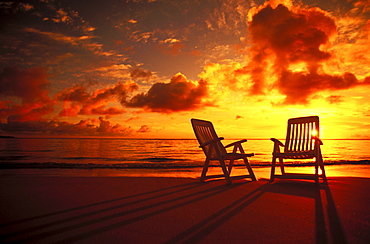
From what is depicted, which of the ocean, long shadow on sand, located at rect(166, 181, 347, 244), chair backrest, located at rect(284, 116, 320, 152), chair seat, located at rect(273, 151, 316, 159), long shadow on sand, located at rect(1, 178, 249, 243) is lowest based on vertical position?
the ocean

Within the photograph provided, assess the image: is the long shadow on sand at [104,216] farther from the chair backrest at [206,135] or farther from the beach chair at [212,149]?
the chair backrest at [206,135]

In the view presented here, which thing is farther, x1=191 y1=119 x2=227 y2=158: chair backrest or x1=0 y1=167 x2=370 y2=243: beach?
x1=191 y1=119 x2=227 y2=158: chair backrest

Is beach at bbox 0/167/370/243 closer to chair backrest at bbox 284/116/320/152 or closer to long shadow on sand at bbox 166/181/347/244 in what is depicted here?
long shadow on sand at bbox 166/181/347/244

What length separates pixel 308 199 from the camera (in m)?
3.20

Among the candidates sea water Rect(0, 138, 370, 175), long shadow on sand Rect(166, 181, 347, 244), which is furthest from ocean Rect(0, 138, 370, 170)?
long shadow on sand Rect(166, 181, 347, 244)

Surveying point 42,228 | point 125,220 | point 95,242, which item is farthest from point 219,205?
point 42,228

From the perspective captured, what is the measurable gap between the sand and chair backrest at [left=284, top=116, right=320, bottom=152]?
1.37 meters

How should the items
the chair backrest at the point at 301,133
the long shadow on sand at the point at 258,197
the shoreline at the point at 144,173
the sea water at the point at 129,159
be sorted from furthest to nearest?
the sea water at the point at 129,159, the shoreline at the point at 144,173, the chair backrest at the point at 301,133, the long shadow on sand at the point at 258,197

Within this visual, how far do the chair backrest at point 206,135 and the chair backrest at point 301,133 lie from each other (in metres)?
1.51

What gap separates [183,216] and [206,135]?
9.40 ft

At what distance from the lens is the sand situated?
186cm

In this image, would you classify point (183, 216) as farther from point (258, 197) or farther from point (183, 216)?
point (258, 197)

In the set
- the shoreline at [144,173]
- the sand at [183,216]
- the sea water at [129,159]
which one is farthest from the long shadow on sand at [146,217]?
the sea water at [129,159]

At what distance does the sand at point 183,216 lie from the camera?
1.86 metres
